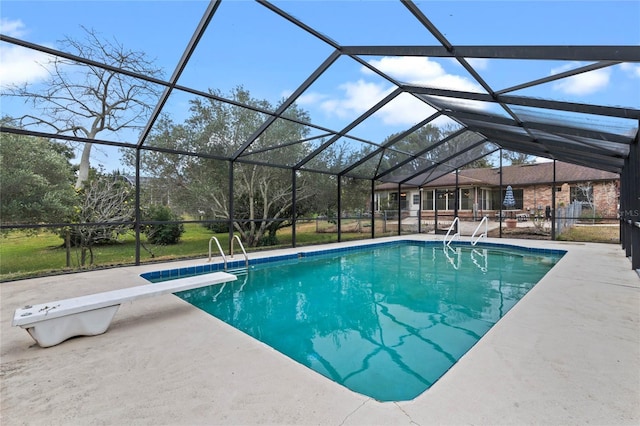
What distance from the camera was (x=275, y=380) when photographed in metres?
2.07

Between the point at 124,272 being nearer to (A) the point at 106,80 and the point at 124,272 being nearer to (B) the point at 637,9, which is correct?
(A) the point at 106,80

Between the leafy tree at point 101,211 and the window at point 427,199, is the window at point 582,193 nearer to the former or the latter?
the window at point 427,199

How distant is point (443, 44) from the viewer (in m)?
3.74

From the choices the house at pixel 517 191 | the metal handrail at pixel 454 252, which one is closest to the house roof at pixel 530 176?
the house at pixel 517 191

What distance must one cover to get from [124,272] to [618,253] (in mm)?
11264

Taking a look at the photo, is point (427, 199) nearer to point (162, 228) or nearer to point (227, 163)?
point (227, 163)

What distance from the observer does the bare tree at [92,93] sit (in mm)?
4832

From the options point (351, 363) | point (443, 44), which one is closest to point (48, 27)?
point (443, 44)

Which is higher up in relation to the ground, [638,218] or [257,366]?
[638,218]

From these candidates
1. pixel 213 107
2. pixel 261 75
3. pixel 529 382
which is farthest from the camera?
pixel 213 107

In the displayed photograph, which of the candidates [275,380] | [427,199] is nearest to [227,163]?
[275,380]

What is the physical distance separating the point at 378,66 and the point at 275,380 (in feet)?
16.4

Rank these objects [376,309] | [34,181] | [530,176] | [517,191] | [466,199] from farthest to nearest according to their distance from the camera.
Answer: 1. [466,199]
2. [517,191]
3. [530,176]
4. [34,181]
5. [376,309]

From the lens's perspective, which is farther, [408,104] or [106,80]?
[408,104]
